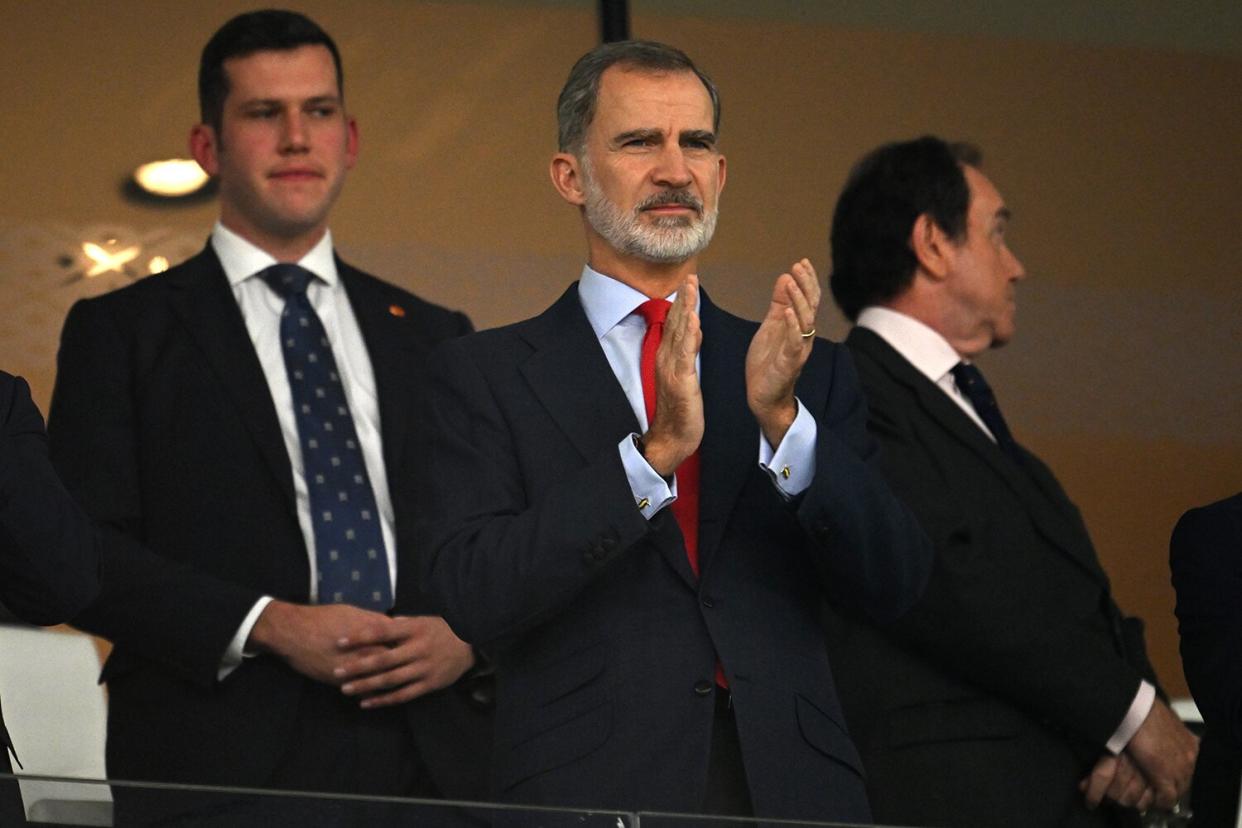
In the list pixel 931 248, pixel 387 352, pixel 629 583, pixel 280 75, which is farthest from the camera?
pixel 931 248

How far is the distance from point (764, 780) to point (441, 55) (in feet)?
5.94

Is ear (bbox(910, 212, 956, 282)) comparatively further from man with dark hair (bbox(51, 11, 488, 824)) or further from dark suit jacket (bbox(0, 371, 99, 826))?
dark suit jacket (bbox(0, 371, 99, 826))

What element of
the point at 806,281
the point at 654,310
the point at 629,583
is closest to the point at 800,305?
the point at 806,281

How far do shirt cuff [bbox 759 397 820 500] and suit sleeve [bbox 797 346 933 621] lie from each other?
1cm

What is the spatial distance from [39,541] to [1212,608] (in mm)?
1477

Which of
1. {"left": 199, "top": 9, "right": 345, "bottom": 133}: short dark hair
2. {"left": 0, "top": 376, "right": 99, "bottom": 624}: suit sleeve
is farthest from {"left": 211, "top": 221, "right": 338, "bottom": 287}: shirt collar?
{"left": 0, "top": 376, "right": 99, "bottom": 624}: suit sleeve

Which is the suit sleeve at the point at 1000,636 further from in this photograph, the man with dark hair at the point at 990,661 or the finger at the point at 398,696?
the finger at the point at 398,696

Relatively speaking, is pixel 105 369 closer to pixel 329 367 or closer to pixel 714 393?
pixel 329 367

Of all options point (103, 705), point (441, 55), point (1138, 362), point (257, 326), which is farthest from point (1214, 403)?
point (103, 705)

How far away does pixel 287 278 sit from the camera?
3.55m

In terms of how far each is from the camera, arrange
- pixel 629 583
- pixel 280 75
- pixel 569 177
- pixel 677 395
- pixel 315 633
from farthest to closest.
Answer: pixel 280 75, pixel 315 633, pixel 569 177, pixel 629 583, pixel 677 395

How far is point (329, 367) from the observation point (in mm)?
3484

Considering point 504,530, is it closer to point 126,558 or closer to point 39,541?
point 39,541

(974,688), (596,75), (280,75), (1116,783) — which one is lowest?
(1116,783)
